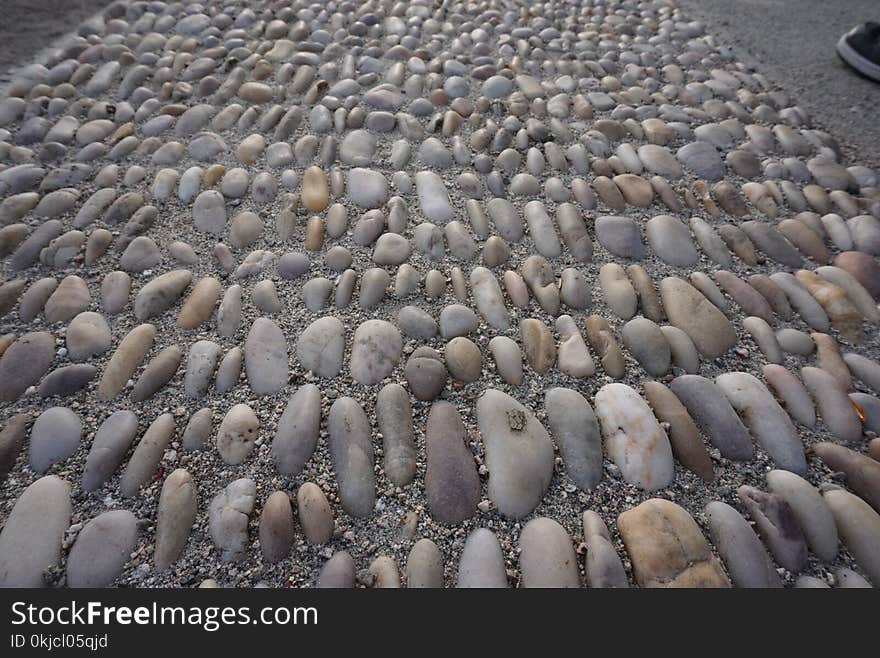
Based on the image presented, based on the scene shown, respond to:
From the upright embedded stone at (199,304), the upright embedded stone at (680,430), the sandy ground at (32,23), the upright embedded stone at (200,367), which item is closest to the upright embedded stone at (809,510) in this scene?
the upright embedded stone at (680,430)

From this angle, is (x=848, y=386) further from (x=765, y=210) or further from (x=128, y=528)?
(x=128, y=528)

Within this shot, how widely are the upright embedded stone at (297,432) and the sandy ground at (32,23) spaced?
191cm

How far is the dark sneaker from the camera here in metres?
2.35

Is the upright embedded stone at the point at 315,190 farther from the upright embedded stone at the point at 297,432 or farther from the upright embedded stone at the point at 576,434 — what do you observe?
the upright embedded stone at the point at 576,434

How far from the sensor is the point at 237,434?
1.10 meters

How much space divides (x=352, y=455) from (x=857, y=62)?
2.75 m

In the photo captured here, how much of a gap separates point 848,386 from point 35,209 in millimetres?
2130

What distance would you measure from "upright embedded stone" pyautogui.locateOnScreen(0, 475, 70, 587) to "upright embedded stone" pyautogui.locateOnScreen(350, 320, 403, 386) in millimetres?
583

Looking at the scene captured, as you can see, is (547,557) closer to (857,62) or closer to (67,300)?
(67,300)

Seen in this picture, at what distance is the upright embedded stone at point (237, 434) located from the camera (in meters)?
1.08

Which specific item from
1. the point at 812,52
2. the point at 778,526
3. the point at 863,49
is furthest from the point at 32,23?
the point at 863,49

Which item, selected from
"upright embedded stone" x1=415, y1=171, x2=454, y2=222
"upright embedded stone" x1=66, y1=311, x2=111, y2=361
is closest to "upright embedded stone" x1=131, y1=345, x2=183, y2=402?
"upright embedded stone" x1=66, y1=311, x2=111, y2=361
